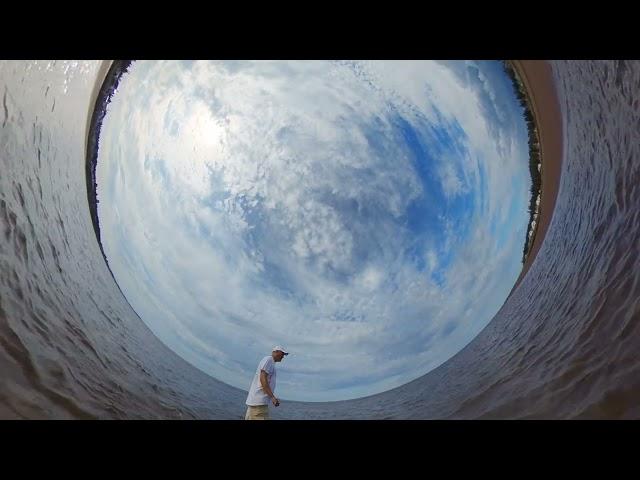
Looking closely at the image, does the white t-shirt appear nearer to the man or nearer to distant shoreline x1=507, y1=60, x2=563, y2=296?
the man

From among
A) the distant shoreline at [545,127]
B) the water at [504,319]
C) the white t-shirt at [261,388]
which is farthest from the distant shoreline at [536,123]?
the white t-shirt at [261,388]

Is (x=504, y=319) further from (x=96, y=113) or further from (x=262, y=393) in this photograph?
(x=96, y=113)

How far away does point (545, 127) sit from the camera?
5.60 meters

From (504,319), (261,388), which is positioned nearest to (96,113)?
(261,388)

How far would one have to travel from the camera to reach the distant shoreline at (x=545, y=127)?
5.12m

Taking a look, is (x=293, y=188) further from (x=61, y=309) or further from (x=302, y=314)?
(x=61, y=309)

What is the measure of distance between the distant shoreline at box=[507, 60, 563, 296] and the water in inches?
7.3

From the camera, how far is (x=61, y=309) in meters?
4.64

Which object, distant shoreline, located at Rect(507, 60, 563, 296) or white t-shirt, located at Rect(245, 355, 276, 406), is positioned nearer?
white t-shirt, located at Rect(245, 355, 276, 406)

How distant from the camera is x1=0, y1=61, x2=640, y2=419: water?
3689 mm

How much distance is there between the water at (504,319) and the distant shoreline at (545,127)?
A: 0.61 feet

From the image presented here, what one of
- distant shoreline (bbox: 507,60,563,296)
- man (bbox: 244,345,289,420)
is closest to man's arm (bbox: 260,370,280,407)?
man (bbox: 244,345,289,420)

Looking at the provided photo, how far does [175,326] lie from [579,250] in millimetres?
6471
